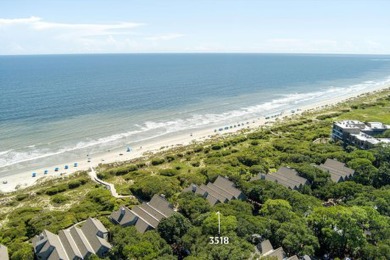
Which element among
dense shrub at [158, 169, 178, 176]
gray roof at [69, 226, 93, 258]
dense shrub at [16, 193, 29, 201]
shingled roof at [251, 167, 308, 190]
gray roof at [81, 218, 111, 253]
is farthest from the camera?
dense shrub at [158, 169, 178, 176]

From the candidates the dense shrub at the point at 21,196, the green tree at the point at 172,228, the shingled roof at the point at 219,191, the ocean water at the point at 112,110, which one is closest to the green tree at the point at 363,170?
the shingled roof at the point at 219,191

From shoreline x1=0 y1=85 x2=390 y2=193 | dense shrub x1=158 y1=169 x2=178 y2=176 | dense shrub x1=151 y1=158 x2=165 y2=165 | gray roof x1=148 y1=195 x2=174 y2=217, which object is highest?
gray roof x1=148 y1=195 x2=174 y2=217

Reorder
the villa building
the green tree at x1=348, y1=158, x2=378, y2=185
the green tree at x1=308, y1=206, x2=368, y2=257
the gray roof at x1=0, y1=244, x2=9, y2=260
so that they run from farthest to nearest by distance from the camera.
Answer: the villa building
the green tree at x1=348, y1=158, x2=378, y2=185
the gray roof at x1=0, y1=244, x2=9, y2=260
the green tree at x1=308, y1=206, x2=368, y2=257

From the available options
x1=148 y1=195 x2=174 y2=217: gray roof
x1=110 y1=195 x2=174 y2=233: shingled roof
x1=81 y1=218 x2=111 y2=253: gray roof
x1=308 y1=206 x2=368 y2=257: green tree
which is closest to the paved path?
x1=148 y1=195 x2=174 y2=217: gray roof

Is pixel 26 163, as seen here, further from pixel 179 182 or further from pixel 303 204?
pixel 303 204

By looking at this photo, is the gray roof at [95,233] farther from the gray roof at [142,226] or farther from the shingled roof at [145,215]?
the gray roof at [142,226]

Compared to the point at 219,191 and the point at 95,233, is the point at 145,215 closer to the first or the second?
the point at 95,233

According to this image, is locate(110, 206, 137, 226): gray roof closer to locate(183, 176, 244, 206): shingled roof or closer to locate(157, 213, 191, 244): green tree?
locate(157, 213, 191, 244): green tree
